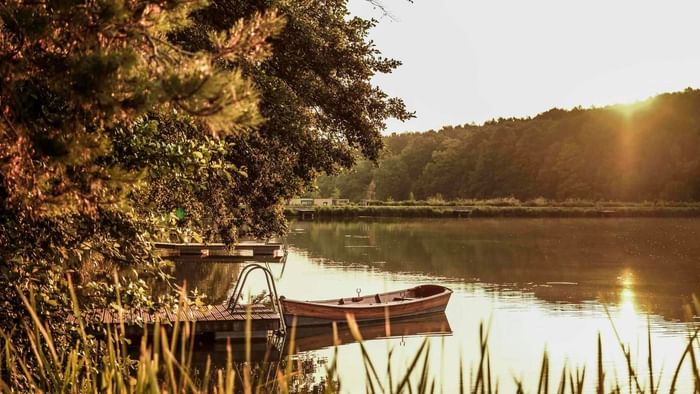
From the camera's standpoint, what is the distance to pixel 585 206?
98000 mm

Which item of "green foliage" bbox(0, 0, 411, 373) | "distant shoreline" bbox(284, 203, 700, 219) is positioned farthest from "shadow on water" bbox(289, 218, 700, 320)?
"distant shoreline" bbox(284, 203, 700, 219)

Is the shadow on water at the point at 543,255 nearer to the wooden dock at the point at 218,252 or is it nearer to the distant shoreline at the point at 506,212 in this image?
the wooden dock at the point at 218,252

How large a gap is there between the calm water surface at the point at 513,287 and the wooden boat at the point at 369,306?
1.71 ft

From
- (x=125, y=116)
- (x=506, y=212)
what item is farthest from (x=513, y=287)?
(x=506, y=212)

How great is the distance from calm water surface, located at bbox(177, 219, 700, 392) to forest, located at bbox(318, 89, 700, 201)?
144ft

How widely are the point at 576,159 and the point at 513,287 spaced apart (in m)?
85.4

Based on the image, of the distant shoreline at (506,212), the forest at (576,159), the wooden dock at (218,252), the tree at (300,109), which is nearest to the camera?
the tree at (300,109)

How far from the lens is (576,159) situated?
114m

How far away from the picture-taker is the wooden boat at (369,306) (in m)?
21.5

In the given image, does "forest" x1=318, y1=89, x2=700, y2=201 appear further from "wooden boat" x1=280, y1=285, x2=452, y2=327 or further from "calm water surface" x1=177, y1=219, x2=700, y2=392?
"wooden boat" x1=280, y1=285, x2=452, y2=327

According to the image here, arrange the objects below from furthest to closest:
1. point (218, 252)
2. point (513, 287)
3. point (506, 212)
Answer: point (506, 212), point (218, 252), point (513, 287)

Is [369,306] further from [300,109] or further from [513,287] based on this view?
[513,287]

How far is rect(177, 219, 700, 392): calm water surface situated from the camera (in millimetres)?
18359

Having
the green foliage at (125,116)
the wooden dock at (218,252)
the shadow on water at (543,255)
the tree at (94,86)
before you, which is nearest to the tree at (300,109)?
the green foliage at (125,116)
